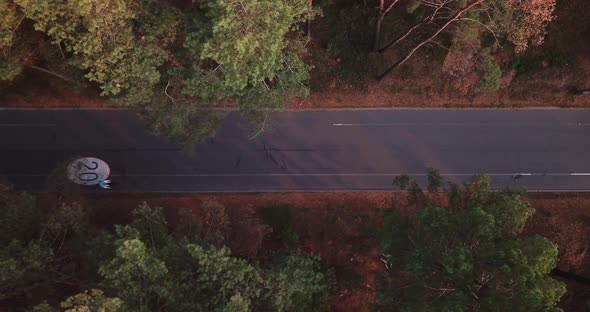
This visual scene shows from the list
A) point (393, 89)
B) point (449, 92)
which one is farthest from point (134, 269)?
point (449, 92)

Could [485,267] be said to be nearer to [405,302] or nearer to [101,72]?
[405,302]

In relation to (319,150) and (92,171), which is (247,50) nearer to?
(319,150)

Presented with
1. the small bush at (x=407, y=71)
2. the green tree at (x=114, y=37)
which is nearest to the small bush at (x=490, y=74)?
the small bush at (x=407, y=71)

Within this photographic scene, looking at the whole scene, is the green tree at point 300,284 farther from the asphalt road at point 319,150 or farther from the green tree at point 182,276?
the asphalt road at point 319,150

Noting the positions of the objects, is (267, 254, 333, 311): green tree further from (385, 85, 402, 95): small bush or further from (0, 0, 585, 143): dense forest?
(385, 85, 402, 95): small bush

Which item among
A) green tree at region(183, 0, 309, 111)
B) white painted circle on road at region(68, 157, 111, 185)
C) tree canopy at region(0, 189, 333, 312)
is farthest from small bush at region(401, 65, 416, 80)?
white painted circle on road at region(68, 157, 111, 185)

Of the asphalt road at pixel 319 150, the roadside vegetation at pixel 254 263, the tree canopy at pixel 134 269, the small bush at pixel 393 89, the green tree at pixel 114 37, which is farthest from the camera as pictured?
the small bush at pixel 393 89
